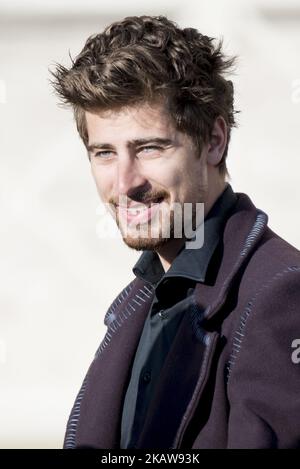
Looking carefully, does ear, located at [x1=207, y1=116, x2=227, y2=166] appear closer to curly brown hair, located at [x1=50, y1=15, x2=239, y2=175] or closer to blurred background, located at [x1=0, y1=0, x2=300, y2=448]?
curly brown hair, located at [x1=50, y1=15, x2=239, y2=175]

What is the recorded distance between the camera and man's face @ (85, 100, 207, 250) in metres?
2.16

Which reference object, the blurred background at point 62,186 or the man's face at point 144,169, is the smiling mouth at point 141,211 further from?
the blurred background at point 62,186

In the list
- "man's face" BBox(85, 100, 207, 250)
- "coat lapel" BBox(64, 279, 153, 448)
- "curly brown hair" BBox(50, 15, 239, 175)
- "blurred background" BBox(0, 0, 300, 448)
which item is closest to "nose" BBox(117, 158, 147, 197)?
"man's face" BBox(85, 100, 207, 250)

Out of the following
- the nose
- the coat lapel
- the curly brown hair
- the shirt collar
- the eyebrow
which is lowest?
the coat lapel

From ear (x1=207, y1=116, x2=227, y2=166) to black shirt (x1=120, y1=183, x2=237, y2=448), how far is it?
0.32 feet

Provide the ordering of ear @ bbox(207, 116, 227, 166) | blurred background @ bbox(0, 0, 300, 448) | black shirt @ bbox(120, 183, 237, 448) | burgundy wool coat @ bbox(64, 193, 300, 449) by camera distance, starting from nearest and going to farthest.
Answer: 1. burgundy wool coat @ bbox(64, 193, 300, 449)
2. black shirt @ bbox(120, 183, 237, 448)
3. ear @ bbox(207, 116, 227, 166)
4. blurred background @ bbox(0, 0, 300, 448)

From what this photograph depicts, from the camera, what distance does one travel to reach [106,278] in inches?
186

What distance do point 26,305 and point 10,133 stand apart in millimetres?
871

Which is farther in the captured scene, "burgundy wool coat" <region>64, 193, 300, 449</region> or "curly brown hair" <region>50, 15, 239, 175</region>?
"curly brown hair" <region>50, 15, 239, 175</region>

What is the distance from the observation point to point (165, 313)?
2184 mm

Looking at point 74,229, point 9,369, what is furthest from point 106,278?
point 9,369

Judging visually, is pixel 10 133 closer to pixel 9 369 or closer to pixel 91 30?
pixel 91 30

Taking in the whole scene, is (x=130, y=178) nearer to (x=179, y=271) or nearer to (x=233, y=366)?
(x=179, y=271)

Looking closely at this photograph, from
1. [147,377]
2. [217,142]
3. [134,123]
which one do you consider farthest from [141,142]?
[147,377]
